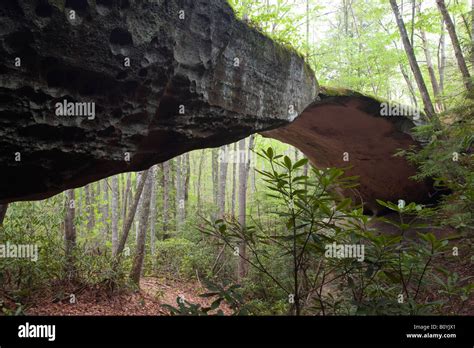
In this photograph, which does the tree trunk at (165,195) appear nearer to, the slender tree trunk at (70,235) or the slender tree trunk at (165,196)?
the slender tree trunk at (165,196)

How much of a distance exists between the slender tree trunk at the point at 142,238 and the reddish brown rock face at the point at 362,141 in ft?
11.9

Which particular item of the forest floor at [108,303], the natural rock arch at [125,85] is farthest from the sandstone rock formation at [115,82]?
the forest floor at [108,303]

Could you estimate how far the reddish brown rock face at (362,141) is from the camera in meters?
8.73

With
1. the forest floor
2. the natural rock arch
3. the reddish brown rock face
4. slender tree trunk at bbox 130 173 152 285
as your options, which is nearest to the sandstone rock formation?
the natural rock arch

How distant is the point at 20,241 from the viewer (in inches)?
268

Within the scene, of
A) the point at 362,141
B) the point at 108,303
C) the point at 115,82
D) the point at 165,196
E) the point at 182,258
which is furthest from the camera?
the point at 165,196

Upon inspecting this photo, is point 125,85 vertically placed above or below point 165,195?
above

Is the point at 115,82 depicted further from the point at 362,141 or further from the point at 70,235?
the point at 362,141

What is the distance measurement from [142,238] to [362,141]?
22.3 feet

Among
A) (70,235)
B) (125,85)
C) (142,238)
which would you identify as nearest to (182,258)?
(142,238)

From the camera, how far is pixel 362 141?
9.90m
